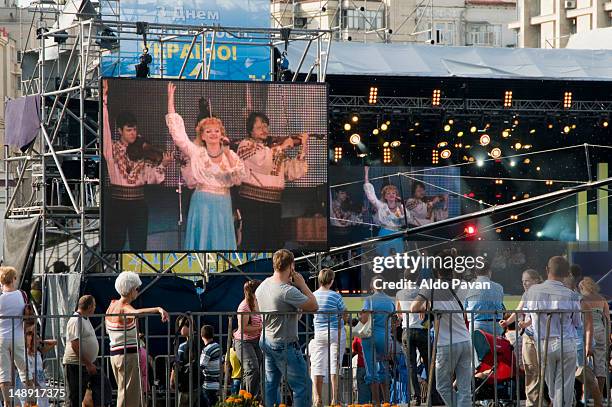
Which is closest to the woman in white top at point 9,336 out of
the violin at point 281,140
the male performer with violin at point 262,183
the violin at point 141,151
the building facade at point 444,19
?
the violin at point 141,151

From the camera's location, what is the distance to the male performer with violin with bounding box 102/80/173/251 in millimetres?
18766

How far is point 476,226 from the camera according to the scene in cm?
3044

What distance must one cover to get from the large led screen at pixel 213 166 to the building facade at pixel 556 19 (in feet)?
175

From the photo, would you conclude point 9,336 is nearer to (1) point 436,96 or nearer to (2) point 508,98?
(1) point 436,96

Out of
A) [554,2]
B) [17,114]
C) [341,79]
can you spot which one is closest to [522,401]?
[17,114]

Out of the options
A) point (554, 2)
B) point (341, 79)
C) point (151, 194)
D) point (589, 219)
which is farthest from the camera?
point (554, 2)

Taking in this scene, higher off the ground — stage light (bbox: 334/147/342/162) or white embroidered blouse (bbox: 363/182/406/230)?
stage light (bbox: 334/147/342/162)

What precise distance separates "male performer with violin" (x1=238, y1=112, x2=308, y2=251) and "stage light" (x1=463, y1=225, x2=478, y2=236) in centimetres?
1062

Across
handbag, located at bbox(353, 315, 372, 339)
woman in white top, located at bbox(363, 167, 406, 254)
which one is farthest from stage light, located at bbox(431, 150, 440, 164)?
handbag, located at bbox(353, 315, 372, 339)

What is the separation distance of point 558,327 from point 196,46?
52.2ft

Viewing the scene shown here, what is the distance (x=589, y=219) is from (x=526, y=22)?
149 ft

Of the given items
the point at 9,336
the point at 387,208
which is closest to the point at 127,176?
the point at 9,336

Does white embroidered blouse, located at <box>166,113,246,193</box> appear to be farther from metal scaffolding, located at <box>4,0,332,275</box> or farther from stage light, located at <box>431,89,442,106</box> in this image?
stage light, located at <box>431,89,442,106</box>

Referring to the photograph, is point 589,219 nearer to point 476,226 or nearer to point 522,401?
point 476,226
